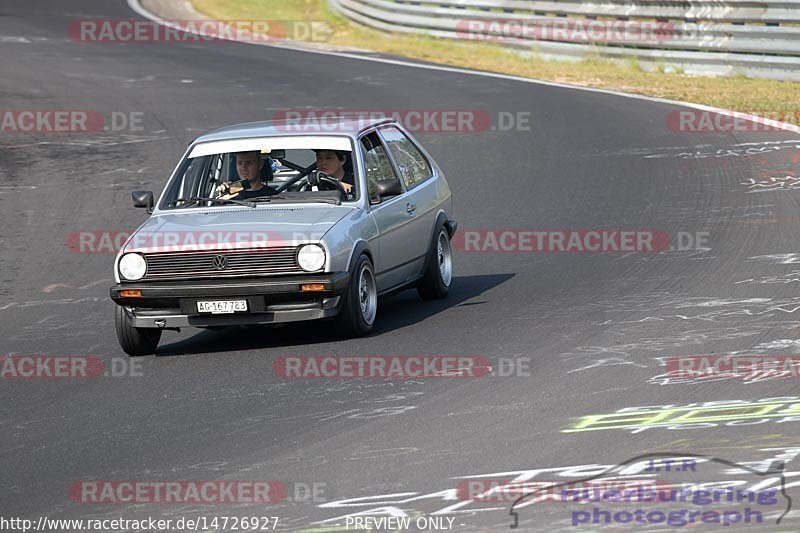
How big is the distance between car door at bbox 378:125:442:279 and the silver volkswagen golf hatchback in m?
0.01

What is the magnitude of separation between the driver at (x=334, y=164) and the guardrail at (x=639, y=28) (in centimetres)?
1371

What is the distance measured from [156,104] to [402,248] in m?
12.6

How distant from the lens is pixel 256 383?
8852mm

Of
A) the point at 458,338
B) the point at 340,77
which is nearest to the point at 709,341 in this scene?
the point at 458,338

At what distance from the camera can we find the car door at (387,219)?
35.1 feet

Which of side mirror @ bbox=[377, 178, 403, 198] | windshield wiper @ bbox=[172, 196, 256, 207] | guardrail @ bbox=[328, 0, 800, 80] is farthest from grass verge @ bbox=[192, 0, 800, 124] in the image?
windshield wiper @ bbox=[172, 196, 256, 207]

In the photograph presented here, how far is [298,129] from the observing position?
1116cm

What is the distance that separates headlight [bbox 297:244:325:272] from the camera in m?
9.66
